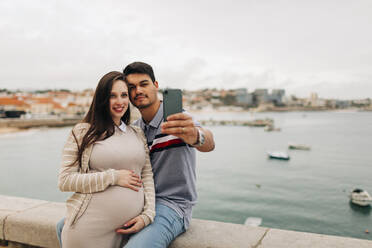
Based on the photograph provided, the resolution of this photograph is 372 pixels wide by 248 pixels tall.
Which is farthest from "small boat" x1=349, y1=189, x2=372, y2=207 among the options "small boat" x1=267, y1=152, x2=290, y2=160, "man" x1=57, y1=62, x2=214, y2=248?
"man" x1=57, y1=62, x2=214, y2=248

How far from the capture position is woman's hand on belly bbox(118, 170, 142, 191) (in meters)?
1.64

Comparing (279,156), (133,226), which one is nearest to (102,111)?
(133,226)

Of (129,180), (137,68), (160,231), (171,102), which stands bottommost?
(160,231)

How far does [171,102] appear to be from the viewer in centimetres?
155

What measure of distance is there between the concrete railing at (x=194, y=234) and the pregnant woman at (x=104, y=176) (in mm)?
407

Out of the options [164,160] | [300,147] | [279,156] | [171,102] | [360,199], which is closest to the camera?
[171,102]

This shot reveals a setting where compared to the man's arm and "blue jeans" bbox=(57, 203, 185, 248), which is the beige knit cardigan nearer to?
"blue jeans" bbox=(57, 203, 185, 248)

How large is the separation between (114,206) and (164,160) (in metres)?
0.42

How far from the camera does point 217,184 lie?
23250mm

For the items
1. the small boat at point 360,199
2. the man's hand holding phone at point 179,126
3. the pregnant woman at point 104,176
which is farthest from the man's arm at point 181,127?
the small boat at point 360,199

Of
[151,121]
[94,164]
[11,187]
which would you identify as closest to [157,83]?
[151,121]

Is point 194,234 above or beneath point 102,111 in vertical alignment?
beneath

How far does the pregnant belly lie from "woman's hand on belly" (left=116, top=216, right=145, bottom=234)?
1.0 inches

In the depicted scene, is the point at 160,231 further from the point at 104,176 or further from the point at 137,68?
the point at 137,68
